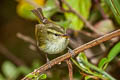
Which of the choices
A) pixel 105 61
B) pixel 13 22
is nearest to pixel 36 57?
pixel 13 22

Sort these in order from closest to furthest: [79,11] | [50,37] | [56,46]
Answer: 1. [56,46]
2. [50,37]
3. [79,11]

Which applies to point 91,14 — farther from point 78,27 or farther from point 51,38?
point 51,38

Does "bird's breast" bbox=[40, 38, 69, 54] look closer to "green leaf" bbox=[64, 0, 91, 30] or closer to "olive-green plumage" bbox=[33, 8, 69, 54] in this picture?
"olive-green plumage" bbox=[33, 8, 69, 54]

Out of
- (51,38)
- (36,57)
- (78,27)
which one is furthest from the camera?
(36,57)

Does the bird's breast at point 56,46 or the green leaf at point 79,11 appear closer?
the bird's breast at point 56,46

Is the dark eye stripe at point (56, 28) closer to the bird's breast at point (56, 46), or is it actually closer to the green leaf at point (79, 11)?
the bird's breast at point (56, 46)

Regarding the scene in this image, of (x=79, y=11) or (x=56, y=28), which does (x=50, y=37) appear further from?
(x=79, y=11)

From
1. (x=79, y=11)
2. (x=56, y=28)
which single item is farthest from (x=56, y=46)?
(x=79, y=11)

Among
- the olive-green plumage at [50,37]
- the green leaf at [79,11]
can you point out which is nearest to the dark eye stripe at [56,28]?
the olive-green plumage at [50,37]
